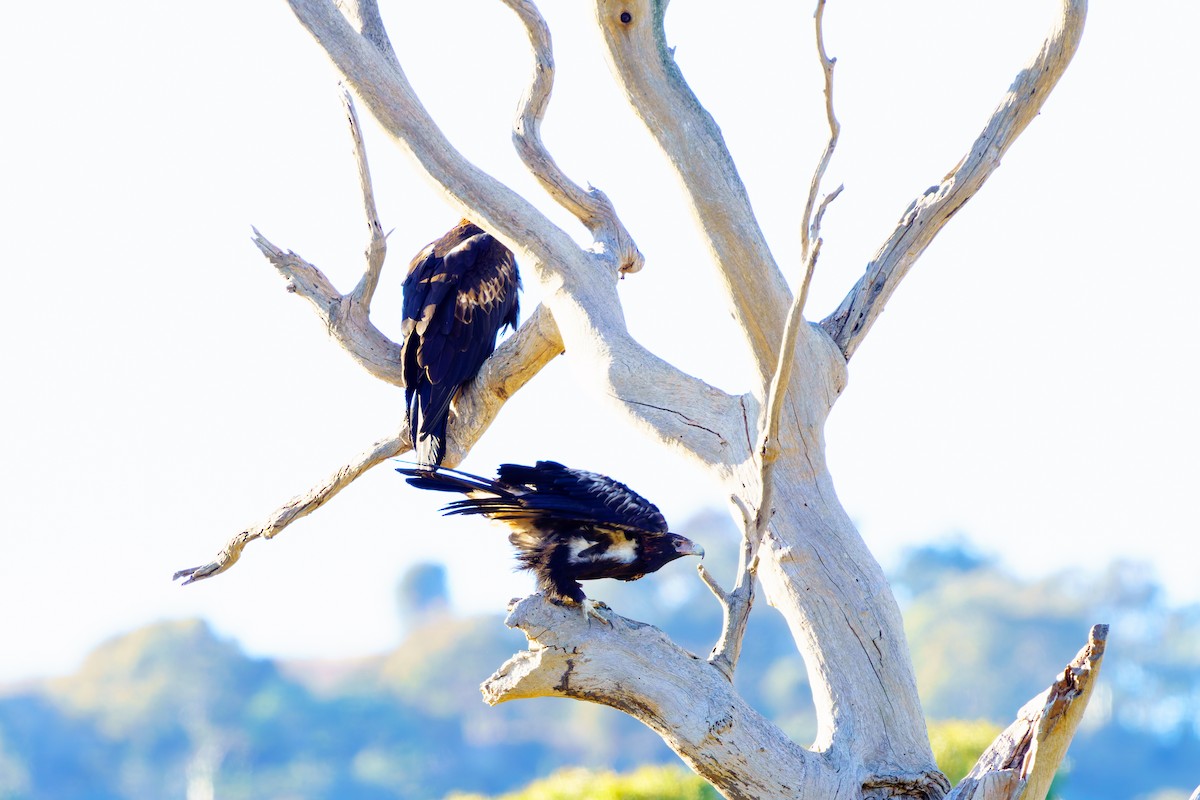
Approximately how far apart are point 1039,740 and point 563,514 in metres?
1.25

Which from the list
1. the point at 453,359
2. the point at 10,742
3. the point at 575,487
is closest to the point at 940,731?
the point at 453,359

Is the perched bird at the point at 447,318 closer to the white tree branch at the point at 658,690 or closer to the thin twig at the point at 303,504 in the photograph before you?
the thin twig at the point at 303,504

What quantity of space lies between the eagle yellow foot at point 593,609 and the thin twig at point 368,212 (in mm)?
1672

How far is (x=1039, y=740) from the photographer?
10.7ft

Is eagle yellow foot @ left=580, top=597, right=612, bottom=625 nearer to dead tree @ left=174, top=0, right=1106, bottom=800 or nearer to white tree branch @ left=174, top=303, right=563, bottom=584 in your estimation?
dead tree @ left=174, top=0, right=1106, bottom=800

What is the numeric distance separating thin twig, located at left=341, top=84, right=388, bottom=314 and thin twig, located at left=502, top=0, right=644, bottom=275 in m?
0.51

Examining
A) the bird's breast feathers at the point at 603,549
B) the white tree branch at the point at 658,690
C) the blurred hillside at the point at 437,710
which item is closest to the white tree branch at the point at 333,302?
the bird's breast feathers at the point at 603,549

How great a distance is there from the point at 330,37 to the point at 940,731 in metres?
4.65

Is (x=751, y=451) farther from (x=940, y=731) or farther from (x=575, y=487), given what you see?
(x=940, y=731)

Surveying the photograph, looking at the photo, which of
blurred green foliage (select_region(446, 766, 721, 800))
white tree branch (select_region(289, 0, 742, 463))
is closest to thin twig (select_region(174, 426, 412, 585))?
white tree branch (select_region(289, 0, 742, 463))

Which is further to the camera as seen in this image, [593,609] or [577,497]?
[577,497]

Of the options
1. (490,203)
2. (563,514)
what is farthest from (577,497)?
(490,203)

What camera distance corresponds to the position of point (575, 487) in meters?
3.82

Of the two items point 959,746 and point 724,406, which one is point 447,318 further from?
point 959,746
